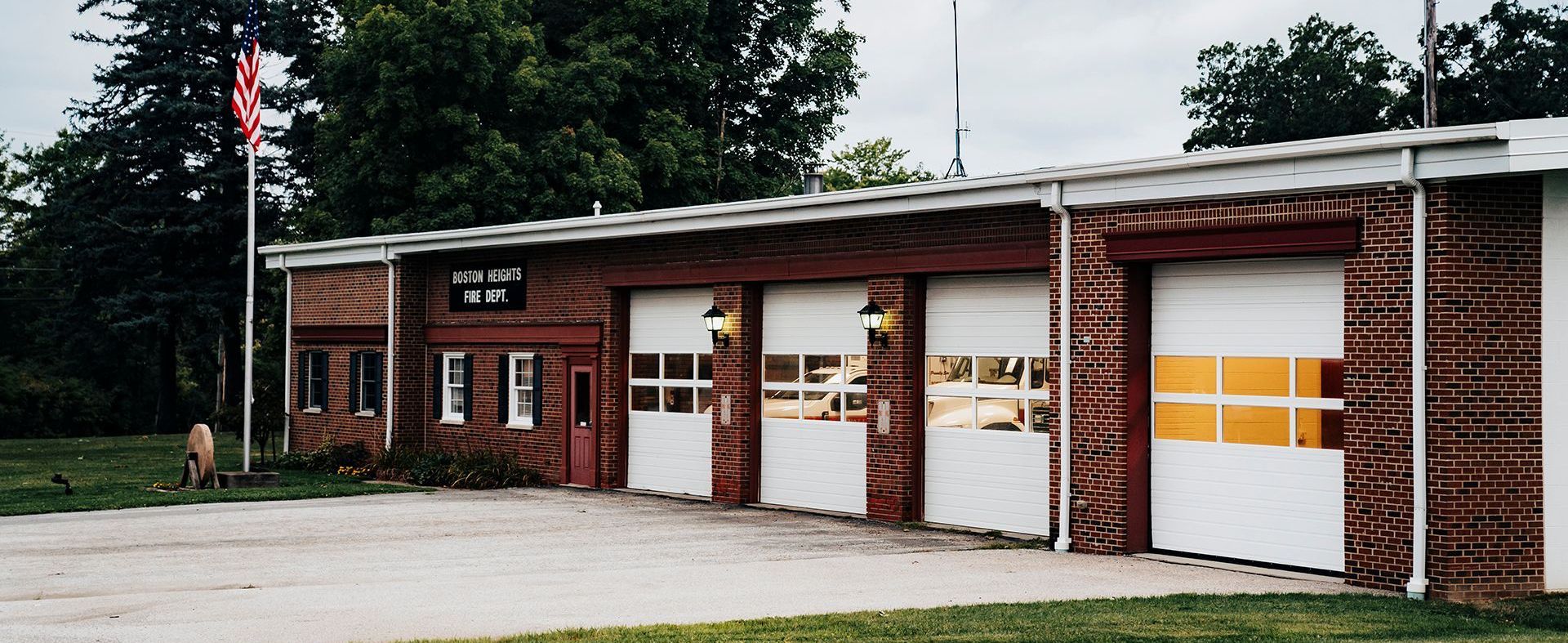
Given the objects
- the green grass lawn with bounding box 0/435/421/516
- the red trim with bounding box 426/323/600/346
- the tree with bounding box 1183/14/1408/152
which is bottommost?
the green grass lawn with bounding box 0/435/421/516

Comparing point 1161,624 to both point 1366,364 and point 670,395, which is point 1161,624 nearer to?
point 1366,364

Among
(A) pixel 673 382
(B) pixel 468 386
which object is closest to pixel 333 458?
(B) pixel 468 386

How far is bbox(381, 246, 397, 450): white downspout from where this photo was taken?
26.5m

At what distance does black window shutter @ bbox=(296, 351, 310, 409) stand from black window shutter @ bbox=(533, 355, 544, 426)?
7209 millimetres

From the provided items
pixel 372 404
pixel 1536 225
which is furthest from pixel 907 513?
pixel 372 404

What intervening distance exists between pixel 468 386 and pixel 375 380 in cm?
222

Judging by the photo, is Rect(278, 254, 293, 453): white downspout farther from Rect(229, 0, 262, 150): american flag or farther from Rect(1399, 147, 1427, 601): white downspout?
Rect(1399, 147, 1427, 601): white downspout

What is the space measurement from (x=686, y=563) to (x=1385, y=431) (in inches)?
261

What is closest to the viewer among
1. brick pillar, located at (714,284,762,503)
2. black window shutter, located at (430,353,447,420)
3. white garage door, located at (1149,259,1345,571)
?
white garage door, located at (1149,259,1345,571)

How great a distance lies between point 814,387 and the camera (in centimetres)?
2025

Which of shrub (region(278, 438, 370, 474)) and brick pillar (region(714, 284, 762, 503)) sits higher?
brick pillar (region(714, 284, 762, 503))

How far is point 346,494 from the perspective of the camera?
22625 mm

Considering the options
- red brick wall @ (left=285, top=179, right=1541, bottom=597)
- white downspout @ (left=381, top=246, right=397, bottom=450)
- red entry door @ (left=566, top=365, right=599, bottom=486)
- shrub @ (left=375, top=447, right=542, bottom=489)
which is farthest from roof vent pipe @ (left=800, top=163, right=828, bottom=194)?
white downspout @ (left=381, top=246, right=397, bottom=450)

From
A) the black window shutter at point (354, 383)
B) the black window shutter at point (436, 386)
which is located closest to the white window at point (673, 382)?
the black window shutter at point (436, 386)
